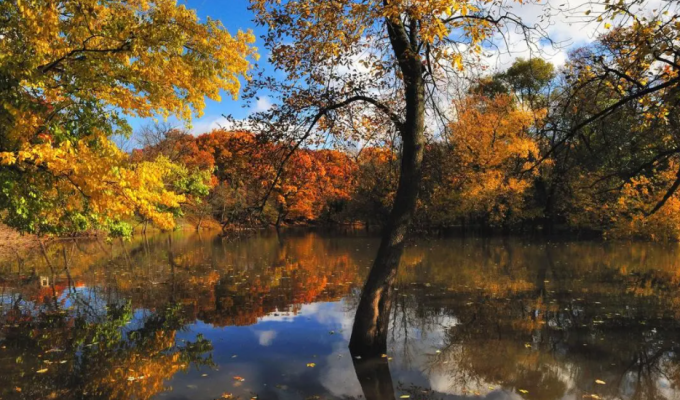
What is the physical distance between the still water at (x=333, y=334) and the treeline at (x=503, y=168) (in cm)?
203

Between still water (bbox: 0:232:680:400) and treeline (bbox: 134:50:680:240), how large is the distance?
2.03 m

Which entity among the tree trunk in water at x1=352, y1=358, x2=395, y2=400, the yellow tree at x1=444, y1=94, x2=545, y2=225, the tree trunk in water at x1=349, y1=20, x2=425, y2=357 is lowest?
the tree trunk in water at x1=352, y1=358, x2=395, y2=400

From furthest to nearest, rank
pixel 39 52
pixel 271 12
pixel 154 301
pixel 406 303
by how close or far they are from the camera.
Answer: pixel 154 301 → pixel 406 303 → pixel 271 12 → pixel 39 52

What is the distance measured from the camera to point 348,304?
35.0 ft

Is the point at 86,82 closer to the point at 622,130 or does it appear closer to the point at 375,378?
the point at 375,378

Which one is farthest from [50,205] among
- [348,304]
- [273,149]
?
[348,304]

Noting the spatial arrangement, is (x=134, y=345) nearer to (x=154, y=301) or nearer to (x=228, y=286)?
(x=154, y=301)

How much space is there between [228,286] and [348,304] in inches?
166

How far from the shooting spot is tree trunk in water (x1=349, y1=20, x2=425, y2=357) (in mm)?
6848

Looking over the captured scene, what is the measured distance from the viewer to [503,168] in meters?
26.0

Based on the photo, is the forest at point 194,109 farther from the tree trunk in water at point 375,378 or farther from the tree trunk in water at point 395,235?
the tree trunk in water at point 375,378

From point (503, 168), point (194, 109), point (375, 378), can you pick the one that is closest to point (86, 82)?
point (194, 109)

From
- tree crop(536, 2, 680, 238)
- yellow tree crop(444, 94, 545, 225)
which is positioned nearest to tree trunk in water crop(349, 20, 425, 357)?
tree crop(536, 2, 680, 238)

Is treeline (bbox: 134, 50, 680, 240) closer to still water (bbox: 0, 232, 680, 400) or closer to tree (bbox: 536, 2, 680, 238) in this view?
tree (bbox: 536, 2, 680, 238)
